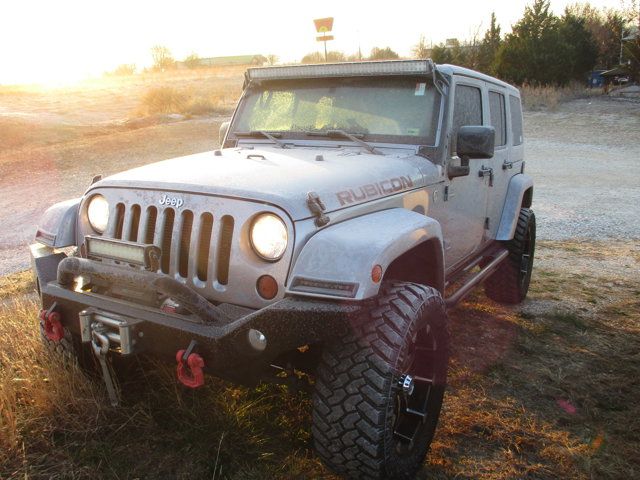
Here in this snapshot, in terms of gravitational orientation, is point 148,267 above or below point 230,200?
below

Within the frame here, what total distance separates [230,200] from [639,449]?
2546 millimetres

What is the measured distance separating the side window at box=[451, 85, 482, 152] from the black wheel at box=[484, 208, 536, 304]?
1.33 meters

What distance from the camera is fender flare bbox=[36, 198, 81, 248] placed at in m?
3.26

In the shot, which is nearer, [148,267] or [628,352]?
[148,267]

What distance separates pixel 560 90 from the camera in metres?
25.6

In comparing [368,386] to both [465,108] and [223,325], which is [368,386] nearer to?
[223,325]

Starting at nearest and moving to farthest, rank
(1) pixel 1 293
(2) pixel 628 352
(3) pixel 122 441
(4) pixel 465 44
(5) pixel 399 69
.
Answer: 1. (3) pixel 122 441
2. (5) pixel 399 69
3. (2) pixel 628 352
4. (1) pixel 1 293
5. (4) pixel 465 44

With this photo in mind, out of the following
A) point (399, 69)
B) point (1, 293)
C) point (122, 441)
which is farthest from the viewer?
point (1, 293)

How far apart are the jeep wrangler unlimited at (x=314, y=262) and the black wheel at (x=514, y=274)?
149 centimetres

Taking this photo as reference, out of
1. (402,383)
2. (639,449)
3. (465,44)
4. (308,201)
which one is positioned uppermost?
(465,44)

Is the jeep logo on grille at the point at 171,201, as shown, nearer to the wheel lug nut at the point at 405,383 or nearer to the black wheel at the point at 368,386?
the black wheel at the point at 368,386

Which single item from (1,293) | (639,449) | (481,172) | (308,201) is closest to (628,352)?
(639,449)

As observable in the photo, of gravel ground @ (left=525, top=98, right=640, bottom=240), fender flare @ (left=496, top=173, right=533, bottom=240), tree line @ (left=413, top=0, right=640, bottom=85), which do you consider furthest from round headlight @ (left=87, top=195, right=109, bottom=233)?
tree line @ (left=413, top=0, right=640, bottom=85)

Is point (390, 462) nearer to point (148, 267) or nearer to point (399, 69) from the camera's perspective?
point (148, 267)
